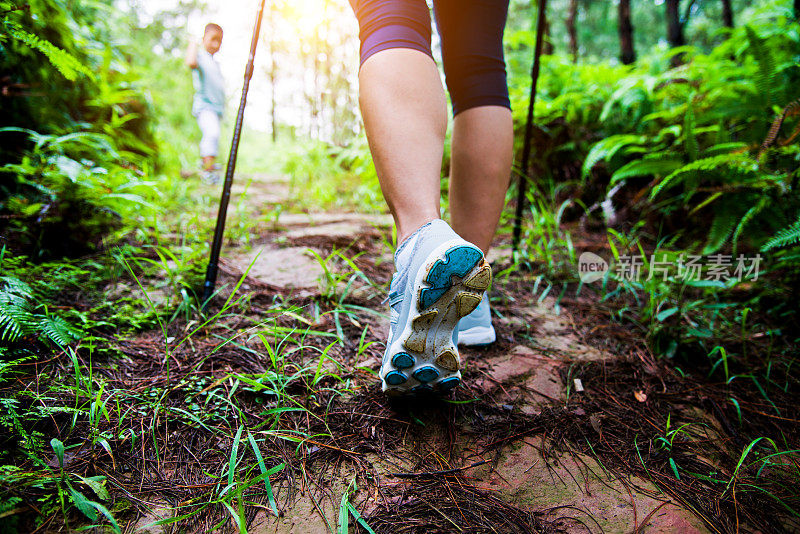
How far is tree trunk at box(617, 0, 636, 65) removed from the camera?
6.75 meters

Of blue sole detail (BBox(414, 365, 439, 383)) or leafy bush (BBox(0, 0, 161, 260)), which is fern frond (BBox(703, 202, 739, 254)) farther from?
leafy bush (BBox(0, 0, 161, 260))

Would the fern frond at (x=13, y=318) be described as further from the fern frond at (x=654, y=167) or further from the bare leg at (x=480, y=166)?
the fern frond at (x=654, y=167)

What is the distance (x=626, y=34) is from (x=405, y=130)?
7.99 m

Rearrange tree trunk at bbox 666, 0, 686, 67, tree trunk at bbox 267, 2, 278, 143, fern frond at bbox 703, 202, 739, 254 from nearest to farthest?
1. fern frond at bbox 703, 202, 739, 254
2. tree trunk at bbox 267, 2, 278, 143
3. tree trunk at bbox 666, 0, 686, 67

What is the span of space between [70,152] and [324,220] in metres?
1.41

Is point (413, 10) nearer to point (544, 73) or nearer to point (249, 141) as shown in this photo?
point (544, 73)

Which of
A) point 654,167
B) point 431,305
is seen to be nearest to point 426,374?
point 431,305

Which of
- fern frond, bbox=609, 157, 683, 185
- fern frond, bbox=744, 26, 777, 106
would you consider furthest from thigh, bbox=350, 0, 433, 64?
fern frond, bbox=744, 26, 777, 106

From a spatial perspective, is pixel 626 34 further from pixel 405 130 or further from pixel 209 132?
pixel 405 130

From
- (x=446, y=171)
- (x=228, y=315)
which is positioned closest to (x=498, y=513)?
(x=228, y=315)

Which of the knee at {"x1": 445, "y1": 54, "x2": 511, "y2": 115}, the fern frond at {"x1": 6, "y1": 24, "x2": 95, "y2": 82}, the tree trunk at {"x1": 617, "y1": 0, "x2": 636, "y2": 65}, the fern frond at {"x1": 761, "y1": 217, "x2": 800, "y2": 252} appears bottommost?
the fern frond at {"x1": 761, "y1": 217, "x2": 800, "y2": 252}

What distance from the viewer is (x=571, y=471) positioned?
3.03 ft

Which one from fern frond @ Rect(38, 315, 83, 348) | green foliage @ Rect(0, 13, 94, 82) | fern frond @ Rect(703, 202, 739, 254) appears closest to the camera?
fern frond @ Rect(38, 315, 83, 348)

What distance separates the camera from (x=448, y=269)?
784mm
